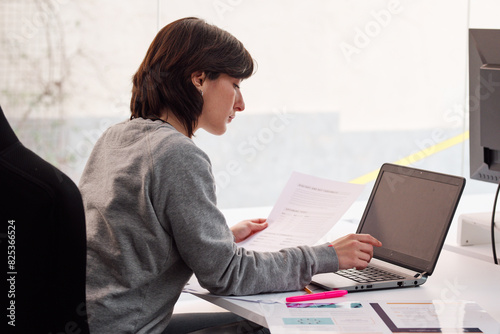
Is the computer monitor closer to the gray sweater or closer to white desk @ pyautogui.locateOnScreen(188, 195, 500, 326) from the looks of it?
white desk @ pyautogui.locateOnScreen(188, 195, 500, 326)

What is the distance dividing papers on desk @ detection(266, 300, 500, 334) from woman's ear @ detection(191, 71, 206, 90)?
517 millimetres

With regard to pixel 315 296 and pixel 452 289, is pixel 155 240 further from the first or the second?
pixel 452 289

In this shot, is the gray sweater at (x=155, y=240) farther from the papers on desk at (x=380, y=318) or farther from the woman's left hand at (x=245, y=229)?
the woman's left hand at (x=245, y=229)

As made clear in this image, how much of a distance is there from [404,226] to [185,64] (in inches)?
25.4

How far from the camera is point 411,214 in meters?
1.44

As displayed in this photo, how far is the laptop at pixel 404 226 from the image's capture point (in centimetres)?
135

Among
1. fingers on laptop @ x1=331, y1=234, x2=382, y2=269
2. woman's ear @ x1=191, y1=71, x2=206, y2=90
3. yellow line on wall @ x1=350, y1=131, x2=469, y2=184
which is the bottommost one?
yellow line on wall @ x1=350, y1=131, x2=469, y2=184

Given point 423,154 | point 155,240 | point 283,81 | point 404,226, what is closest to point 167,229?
point 155,240

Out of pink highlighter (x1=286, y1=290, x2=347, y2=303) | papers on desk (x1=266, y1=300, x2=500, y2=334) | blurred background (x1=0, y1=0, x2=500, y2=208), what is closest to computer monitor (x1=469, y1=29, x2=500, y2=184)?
papers on desk (x1=266, y1=300, x2=500, y2=334)

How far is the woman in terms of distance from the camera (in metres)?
1.18

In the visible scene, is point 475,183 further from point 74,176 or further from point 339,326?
point 339,326

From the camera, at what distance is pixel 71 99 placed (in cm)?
295

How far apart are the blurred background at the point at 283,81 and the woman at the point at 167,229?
67.0 inches

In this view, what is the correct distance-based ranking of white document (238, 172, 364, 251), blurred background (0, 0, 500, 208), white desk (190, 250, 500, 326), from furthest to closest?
blurred background (0, 0, 500, 208), white document (238, 172, 364, 251), white desk (190, 250, 500, 326)
